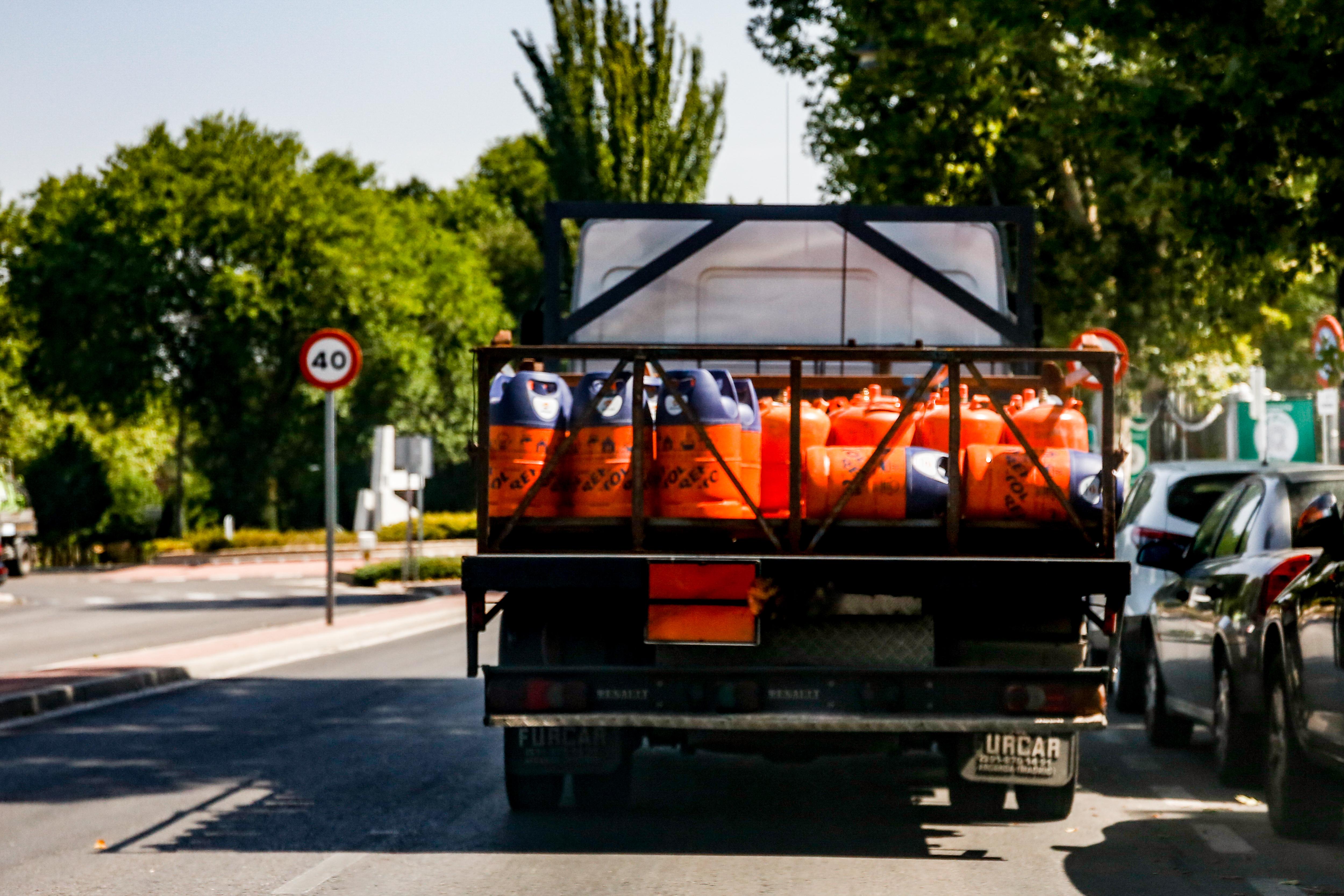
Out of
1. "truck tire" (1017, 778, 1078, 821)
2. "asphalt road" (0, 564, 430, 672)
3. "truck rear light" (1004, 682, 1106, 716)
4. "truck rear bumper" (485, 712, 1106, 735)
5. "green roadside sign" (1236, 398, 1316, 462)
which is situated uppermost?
"green roadside sign" (1236, 398, 1316, 462)

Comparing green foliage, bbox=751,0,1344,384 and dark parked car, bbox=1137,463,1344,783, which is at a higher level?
green foliage, bbox=751,0,1344,384

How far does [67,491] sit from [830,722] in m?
58.1

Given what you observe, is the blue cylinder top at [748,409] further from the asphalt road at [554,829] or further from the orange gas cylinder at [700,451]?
the asphalt road at [554,829]

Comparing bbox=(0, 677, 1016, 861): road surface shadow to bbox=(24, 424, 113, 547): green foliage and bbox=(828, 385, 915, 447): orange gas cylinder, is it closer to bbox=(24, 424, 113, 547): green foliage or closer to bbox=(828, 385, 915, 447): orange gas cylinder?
bbox=(828, 385, 915, 447): orange gas cylinder

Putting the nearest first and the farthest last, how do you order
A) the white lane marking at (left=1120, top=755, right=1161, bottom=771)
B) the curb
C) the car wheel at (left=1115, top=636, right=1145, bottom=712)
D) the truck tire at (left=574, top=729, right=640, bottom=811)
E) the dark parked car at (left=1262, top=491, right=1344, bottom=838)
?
the dark parked car at (left=1262, top=491, right=1344, bottom=838), the truck tire at (left=574, top=729, right=640, bottom=811), the white lane marking at (left=1120, top=755, right=1161, bottom=771), the car wheel at (left=1115, top=636, right=1145, bottom=712), the curb

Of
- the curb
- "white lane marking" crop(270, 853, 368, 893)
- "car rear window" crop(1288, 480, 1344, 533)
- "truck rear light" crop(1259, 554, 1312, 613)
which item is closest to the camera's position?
"white lane marking" crop(270, 853, 368, 893)

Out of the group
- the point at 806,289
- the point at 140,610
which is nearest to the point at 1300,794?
the point at 806,289

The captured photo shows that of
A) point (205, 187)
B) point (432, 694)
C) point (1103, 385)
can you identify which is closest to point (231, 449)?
point (205, 187)

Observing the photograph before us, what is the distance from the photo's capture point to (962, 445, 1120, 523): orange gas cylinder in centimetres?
739

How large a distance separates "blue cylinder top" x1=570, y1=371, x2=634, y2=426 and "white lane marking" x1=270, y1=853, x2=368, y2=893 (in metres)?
1.89

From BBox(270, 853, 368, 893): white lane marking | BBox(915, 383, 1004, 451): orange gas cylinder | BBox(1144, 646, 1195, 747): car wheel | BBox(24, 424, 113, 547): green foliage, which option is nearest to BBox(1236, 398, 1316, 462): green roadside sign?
BBox(1144, 646, 1195, 747): car wheel

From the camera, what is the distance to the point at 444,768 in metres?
10.4

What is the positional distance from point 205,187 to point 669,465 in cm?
5184

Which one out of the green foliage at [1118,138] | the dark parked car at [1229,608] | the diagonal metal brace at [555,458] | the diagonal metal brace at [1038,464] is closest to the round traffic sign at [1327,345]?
the green foliage at [1118,138]
